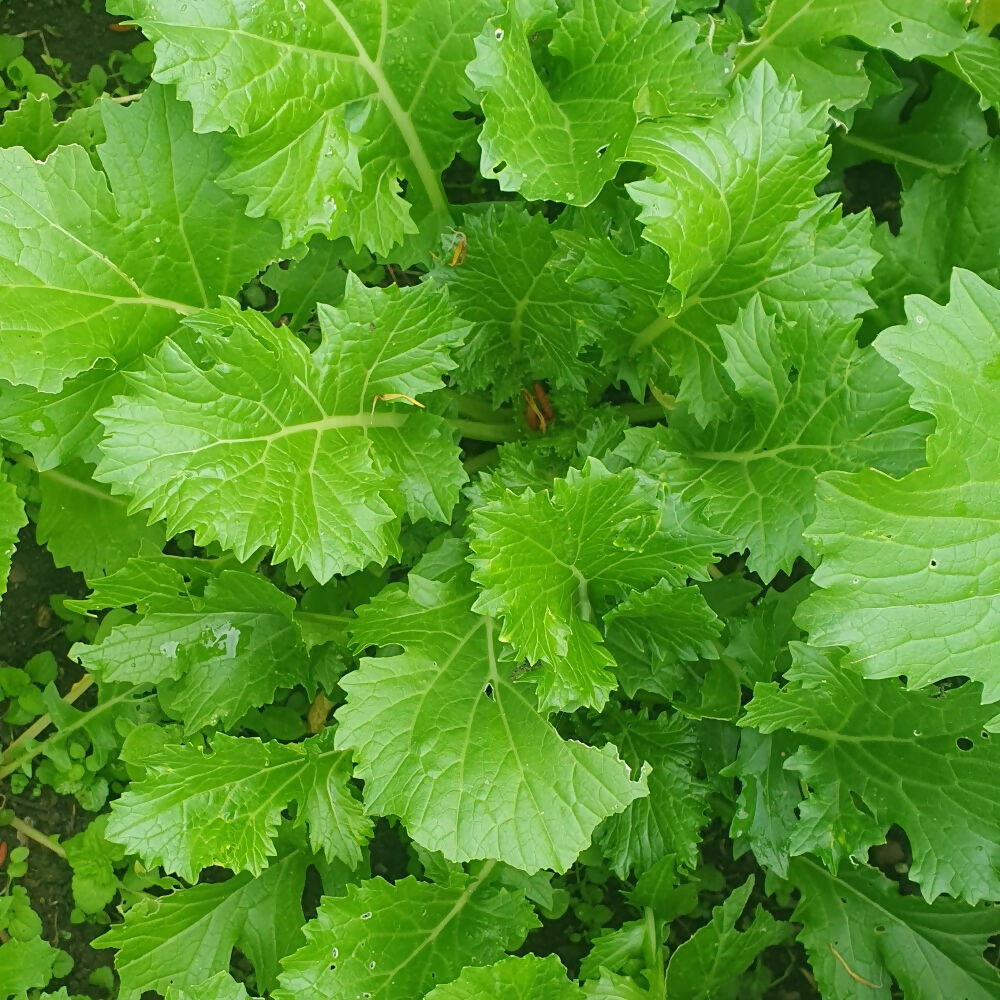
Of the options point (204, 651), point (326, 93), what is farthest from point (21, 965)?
point (326, 93)

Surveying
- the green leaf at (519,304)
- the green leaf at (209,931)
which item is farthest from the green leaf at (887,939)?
the green leaf at (519,304)

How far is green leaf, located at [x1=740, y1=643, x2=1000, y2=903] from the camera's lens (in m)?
1.87

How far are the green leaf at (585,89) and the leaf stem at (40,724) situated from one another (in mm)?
1573

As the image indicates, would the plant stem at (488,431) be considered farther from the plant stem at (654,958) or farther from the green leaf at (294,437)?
the plant stem at (654,958)

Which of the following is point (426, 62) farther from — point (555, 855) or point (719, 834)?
point (719, 834)

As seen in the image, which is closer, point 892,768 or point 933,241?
point 892,768

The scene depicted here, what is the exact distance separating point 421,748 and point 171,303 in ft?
3.09

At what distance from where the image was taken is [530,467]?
213 cm

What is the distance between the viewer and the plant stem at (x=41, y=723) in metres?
2.57

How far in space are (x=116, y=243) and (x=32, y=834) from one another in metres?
1.48

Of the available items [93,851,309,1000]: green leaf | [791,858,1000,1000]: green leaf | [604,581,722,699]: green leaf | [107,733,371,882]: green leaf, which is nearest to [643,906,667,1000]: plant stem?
[791,858,1000,1000]: green leaf

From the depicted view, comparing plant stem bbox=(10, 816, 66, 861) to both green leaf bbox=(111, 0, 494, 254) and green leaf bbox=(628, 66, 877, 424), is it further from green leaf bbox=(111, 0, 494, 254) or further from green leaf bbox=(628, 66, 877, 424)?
green leaf bbox=(628, 66, 877, 424)

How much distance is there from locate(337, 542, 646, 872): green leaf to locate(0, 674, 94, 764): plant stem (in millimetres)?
1045

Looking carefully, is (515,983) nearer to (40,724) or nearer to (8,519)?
(8,519)
